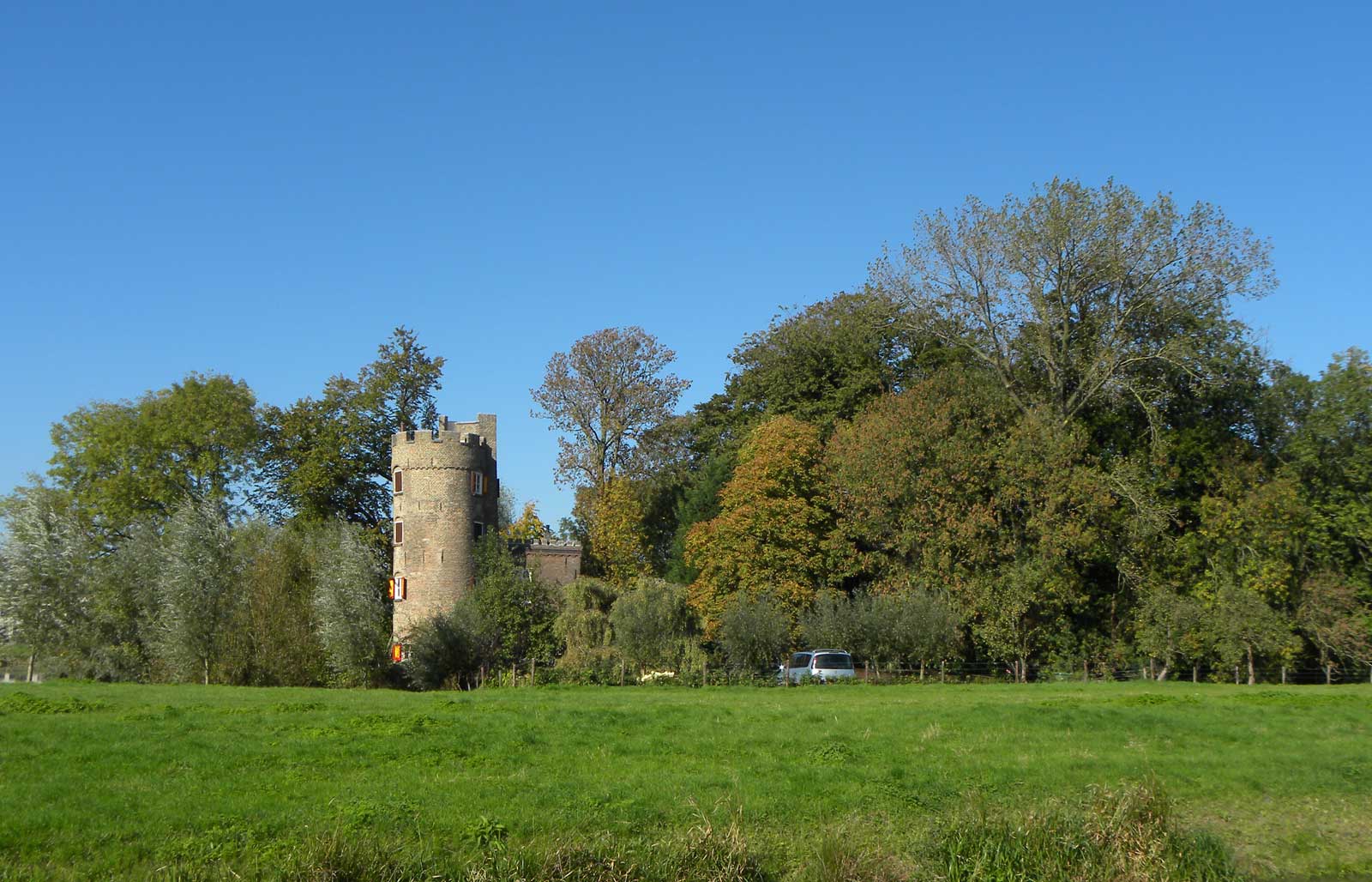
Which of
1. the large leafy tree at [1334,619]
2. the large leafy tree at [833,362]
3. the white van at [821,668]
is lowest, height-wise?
the white van at [821,668]

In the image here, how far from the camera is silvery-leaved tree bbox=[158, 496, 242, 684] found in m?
41.6

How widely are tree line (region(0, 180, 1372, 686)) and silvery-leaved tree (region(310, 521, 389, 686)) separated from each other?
108 mm

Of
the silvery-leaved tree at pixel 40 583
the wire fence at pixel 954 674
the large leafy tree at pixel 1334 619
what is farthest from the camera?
the silvery-leaved tree at pixel 40 583

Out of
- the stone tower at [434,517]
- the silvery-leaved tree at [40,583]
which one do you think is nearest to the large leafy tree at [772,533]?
the stone tower at [434,517]

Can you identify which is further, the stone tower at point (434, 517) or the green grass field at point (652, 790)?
the stone tower at point (434, 517)

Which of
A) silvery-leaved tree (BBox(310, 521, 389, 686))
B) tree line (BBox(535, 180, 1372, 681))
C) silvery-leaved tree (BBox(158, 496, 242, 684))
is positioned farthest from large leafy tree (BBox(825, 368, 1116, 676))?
silvery-leaved tree (BBox(158, 496, 242, 684))

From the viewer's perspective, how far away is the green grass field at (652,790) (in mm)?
14180

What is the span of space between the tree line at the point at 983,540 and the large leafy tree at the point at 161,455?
2801 millimetres

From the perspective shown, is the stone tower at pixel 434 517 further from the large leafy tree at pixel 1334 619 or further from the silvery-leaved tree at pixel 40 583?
the large leafy tree at pixel 1334 619

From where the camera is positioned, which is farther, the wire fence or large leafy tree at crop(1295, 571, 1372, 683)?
large leafy tree at crop(1295, 571, 1372, 683)

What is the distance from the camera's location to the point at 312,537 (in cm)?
4694

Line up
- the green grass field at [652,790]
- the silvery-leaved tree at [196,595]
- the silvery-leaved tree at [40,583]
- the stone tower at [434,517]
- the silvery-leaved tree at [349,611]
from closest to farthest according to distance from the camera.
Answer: the green grass field at [652,790] < the silvery-leaved tree at [196,595] < the silvery-leaved tree at [349,611] < the silvery-leaved tree at [40,583] < the stone tower at [434,517]

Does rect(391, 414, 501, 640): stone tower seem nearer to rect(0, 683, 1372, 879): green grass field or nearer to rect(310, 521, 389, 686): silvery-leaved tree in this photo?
rect(310, 521, 389, 686): silvery-leaved tree

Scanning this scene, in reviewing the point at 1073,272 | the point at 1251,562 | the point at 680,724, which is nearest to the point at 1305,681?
the point at 1251,562
